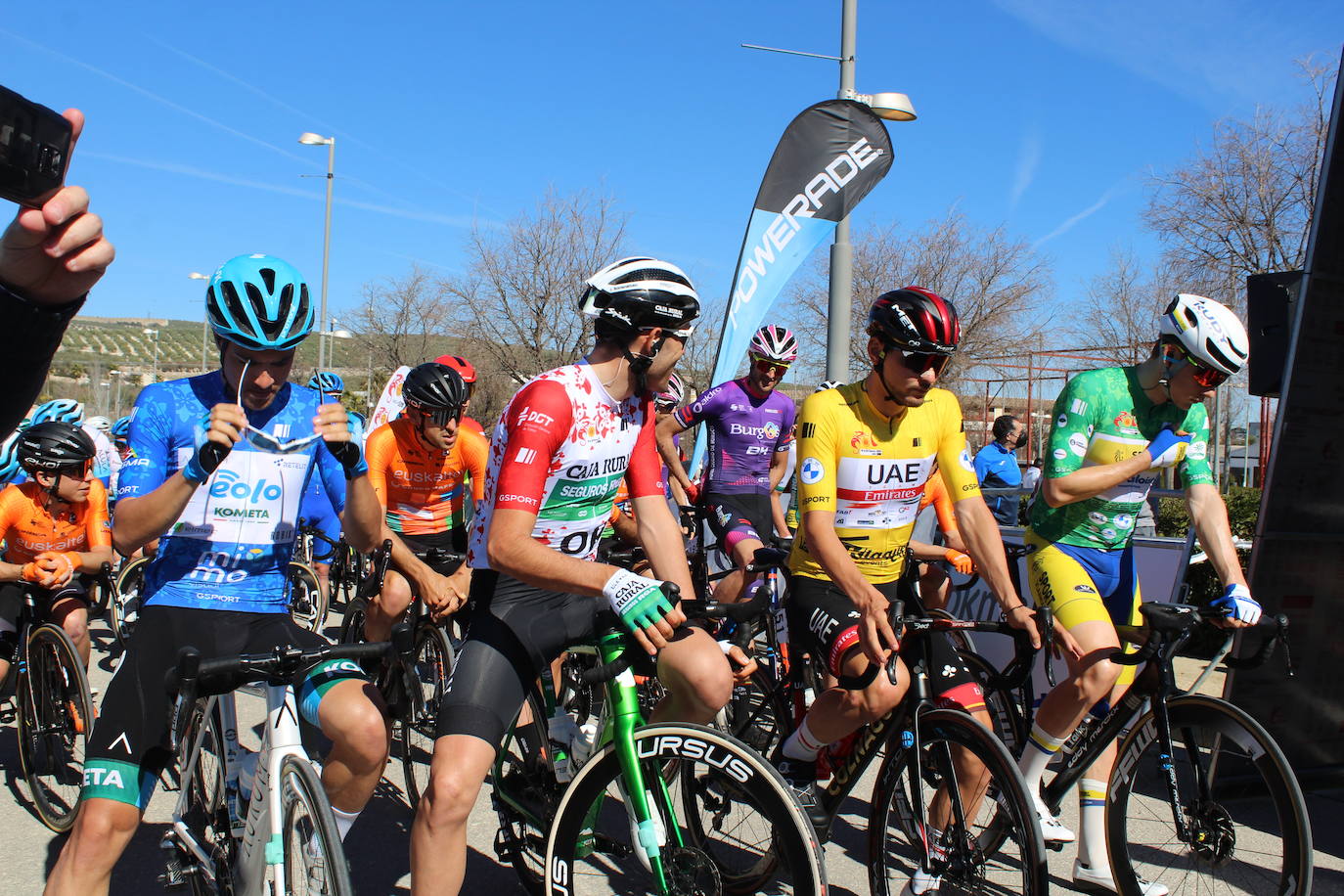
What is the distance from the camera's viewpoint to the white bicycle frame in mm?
2785

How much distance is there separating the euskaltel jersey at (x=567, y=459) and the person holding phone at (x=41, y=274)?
5.64ft

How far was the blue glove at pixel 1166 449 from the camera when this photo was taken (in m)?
4.34

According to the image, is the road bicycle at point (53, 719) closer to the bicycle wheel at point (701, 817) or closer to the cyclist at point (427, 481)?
the cyclist at point (427, 481)

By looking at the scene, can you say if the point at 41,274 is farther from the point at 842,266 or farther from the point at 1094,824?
the point at 842,266

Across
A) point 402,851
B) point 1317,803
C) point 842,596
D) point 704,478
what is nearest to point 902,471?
point 842,596

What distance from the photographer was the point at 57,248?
1.44m

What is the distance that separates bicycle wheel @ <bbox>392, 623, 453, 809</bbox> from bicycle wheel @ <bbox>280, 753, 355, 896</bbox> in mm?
2208

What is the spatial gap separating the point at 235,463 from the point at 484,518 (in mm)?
823

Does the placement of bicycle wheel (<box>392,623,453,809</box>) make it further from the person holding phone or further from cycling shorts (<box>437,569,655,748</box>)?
the person holding phone

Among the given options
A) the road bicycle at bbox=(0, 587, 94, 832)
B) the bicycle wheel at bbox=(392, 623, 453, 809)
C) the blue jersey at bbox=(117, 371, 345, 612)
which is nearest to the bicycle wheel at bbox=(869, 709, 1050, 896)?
the blue jersey at bbox=(117, 371, 345, 612)

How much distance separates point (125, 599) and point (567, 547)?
855 centimetres

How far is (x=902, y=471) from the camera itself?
4.22 m

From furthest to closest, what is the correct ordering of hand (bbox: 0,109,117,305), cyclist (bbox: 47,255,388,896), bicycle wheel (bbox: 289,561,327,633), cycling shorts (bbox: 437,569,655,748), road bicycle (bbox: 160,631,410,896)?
bicycle wheel (bbox: 289,561,327,633), cycling shorts (bbox: 437,569,655,748), cyclist (bbox: 47,255,388,896), road bicycle (bbox: 160,631,410,896), hand (bbox: 0,109,117,305)

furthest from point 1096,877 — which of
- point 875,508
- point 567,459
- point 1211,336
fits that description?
point 567,459
